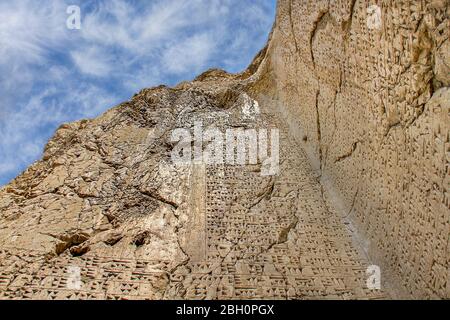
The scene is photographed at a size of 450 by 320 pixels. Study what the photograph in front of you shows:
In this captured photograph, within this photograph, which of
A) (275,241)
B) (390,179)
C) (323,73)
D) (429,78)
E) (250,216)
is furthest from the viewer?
(323,73)

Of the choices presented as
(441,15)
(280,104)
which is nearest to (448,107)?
(441,15)

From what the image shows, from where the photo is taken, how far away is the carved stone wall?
3.66 m

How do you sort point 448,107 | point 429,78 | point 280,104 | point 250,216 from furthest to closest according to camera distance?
point 280,104
point 250,216
point 429,78
point 448,107

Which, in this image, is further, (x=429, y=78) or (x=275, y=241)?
(x=275, y=241)

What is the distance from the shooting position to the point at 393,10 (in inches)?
161

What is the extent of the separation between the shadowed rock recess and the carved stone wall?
17mm

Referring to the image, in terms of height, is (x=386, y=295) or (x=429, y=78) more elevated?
(x=429, y=78)

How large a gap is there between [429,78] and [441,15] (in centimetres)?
54

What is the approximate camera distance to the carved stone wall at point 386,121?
366cm

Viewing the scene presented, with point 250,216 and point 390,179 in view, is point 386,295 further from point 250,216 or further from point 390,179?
point 250,216

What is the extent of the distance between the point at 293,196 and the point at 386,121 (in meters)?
1.72

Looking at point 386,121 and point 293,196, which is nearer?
point 386,121

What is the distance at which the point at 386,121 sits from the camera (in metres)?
4.47

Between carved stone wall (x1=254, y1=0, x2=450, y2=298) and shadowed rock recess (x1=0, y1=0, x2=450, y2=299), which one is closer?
carved stone wall (x1=254, y1=0, x2=450, y2=298)
